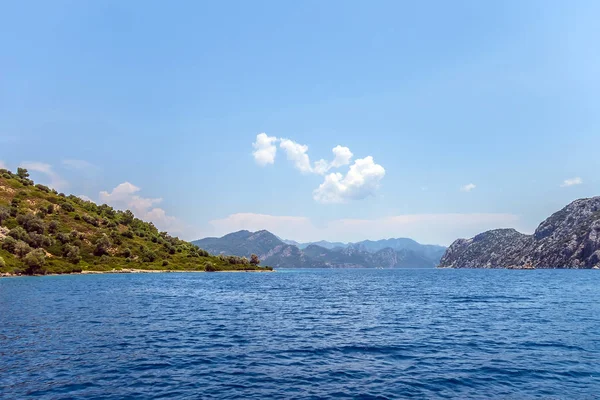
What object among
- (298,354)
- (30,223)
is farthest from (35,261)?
(298,354)

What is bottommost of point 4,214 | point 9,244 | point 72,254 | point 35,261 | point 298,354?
point 298,354

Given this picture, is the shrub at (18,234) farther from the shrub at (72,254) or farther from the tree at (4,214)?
the shrub at (72,254)

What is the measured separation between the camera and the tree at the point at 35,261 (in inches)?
6272

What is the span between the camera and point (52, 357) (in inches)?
1241

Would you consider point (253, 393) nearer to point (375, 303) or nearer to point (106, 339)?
point (106, 339)

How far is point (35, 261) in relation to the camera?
160875mm

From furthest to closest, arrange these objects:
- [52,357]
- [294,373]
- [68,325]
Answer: [68,325], [52,357], [294,373]

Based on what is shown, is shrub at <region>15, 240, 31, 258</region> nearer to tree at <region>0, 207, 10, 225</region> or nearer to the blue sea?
tree at <region>0, 207, 10, 225</region>

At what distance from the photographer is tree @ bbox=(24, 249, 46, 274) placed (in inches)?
6272

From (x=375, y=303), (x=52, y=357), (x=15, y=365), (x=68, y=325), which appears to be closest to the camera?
(x=15, y=365)

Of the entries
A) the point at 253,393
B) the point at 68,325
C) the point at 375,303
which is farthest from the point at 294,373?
the point at 375,303

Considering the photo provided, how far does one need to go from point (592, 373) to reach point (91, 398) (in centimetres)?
3616

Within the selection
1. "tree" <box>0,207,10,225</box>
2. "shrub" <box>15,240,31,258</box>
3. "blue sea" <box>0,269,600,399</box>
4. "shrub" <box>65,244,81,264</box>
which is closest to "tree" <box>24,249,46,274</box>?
"shrub" <box>15,240,31,258</box>

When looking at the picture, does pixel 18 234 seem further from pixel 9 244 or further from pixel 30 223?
pixel 30 223
